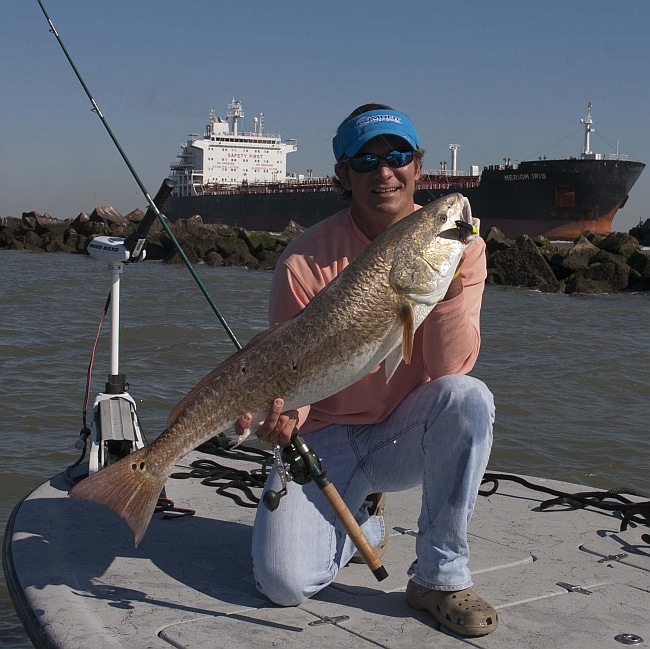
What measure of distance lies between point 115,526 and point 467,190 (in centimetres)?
4860

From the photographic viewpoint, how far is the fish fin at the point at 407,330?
2.82m

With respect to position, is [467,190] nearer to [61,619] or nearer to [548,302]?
[548,302]

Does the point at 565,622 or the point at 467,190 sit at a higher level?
the point at 467,190

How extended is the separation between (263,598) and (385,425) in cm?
78

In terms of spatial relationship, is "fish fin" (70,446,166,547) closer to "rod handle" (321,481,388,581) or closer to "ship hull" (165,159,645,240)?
"rod handle" (321,481,388,581)

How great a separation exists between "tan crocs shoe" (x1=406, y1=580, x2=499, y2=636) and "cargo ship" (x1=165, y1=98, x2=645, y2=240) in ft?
96.8

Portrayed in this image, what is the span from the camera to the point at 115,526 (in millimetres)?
3947

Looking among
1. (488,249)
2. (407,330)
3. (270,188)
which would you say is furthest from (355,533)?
(270,188)

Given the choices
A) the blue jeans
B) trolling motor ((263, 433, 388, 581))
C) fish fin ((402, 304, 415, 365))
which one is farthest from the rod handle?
fish fin ((402, 304, 415, 365))

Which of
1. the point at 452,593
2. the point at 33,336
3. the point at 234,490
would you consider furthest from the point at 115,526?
the point at 33,336

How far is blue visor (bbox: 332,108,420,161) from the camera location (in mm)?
3297

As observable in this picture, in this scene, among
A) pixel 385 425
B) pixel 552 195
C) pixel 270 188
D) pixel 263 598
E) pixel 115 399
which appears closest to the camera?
pixel 263 598

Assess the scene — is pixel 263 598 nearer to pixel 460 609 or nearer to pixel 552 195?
pixel 460 609

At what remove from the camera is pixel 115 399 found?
4.54 m
